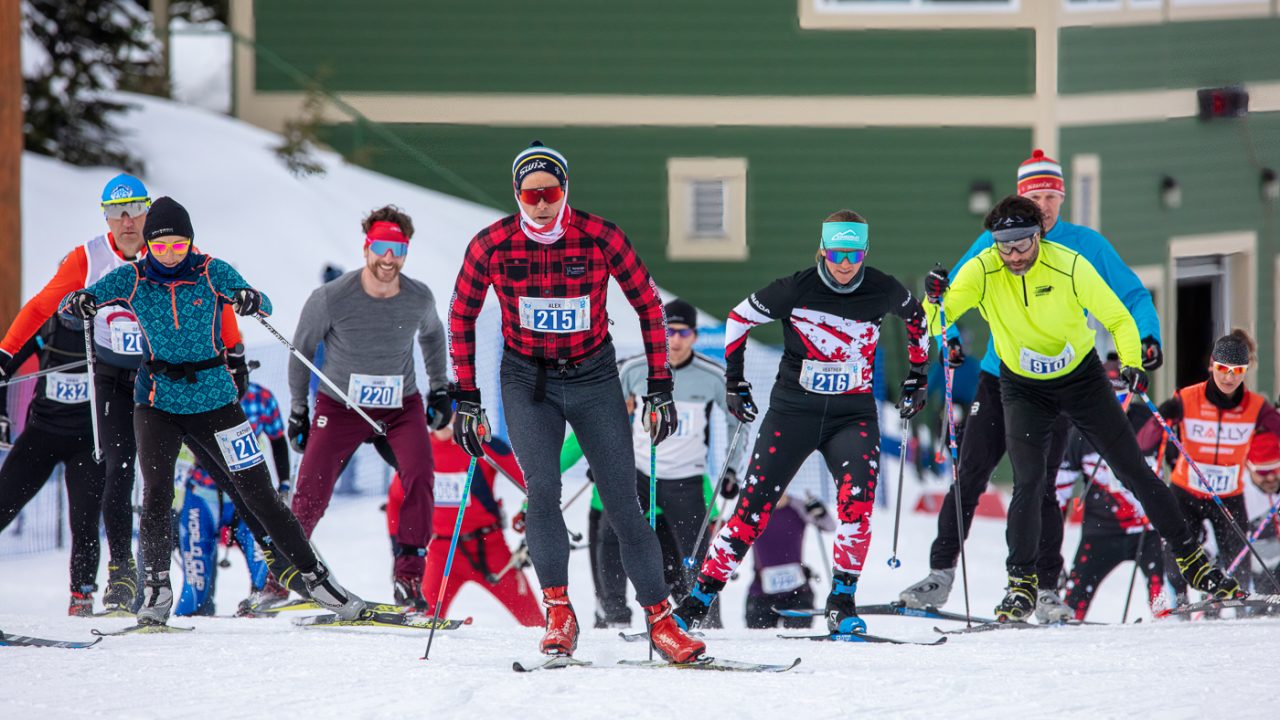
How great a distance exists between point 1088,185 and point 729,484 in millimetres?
9021

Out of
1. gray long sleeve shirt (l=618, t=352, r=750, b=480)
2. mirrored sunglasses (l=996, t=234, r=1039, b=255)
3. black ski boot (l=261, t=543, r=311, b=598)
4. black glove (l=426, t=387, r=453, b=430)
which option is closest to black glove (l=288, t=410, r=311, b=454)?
black glove (l=426, t=387, r=453, b=430)

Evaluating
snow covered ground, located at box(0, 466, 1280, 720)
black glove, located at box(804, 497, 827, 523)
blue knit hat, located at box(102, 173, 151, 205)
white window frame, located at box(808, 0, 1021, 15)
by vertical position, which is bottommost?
snow covered ground, located at box(0, 466, 1280, 720)

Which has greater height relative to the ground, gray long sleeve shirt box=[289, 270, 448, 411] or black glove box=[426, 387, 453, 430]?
gray long sleeve shirt box=[289, 270, 448, 411]

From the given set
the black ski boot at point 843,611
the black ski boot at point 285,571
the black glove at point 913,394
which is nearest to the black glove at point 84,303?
the black ski boot at point 285,571

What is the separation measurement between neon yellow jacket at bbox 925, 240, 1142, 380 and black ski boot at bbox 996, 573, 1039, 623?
3.33 ft

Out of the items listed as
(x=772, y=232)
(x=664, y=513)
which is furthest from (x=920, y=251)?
(x=664, y=513)

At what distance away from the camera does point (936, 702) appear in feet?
15.8

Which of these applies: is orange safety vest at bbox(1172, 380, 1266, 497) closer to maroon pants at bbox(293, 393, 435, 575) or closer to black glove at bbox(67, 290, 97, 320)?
maroon pants at bbox(293, 393, 435, 575)

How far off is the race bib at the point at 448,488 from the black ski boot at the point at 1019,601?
9.45 ft

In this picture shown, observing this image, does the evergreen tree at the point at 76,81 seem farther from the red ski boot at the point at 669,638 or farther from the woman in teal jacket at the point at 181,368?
the red ski boot at the point at 669,638

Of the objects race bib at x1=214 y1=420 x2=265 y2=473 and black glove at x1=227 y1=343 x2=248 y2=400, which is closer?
race bib at x1=214 y1=420 x2=265 y2=473

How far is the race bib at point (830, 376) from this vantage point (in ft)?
19.8

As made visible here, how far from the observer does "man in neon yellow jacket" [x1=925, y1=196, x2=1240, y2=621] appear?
21.0 ft

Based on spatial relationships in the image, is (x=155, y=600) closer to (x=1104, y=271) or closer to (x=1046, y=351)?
(x=1046, y=351)
